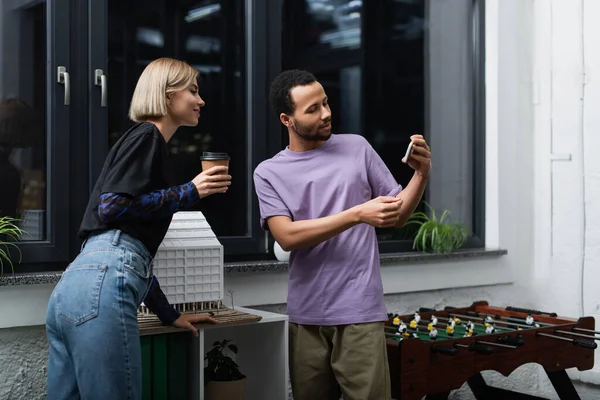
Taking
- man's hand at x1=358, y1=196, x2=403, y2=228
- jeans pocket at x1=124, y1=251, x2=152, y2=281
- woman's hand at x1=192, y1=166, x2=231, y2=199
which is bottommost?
jeans pocket at x1=124, y1=251, x2=152, y2=281

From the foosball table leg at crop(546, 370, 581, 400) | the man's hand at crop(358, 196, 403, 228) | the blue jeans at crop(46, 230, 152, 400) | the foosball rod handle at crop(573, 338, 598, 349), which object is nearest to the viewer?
the blue jeans at crop(46, 230, 152, 400)

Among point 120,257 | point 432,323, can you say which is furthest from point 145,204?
point 432,323

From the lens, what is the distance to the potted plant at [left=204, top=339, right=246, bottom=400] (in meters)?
2.55

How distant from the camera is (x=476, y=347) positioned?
2.79m

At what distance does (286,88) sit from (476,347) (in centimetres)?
115

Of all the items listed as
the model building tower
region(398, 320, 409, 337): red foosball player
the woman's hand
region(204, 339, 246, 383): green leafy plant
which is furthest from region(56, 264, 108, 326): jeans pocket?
region(398, 320, 409, 337): red foosball player

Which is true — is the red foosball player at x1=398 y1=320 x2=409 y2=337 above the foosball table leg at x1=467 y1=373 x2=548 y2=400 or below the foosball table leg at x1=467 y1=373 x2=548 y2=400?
above

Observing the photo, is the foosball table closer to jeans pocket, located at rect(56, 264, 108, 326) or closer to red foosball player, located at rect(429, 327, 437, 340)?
red foosball player, located at rect(429, 327, 437, 340)

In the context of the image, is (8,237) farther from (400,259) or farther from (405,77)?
(405,77)

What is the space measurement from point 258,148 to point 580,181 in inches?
71.6

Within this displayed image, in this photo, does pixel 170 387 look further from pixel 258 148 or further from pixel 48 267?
pixel 258 148

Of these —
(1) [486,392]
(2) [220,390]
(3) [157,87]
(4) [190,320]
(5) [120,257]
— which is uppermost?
(3) [157,87]

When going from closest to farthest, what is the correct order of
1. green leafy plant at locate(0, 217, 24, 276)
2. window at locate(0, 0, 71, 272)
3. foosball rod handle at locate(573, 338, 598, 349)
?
green leafy plant at locate(0, 217, 24, 276)
window at locate(0, 0, 71, 272)
foosball rod handle at locate(573, 338, 598, 349)

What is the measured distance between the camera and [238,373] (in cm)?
265
